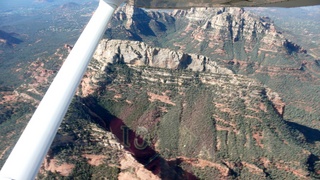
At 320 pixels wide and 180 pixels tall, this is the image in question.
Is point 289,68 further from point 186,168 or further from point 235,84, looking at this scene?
point 186,168

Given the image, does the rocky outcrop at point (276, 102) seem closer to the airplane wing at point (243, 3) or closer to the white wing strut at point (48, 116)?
the airplane wing at point (243, 3)

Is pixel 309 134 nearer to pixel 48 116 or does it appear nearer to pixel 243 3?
pixel 243 3

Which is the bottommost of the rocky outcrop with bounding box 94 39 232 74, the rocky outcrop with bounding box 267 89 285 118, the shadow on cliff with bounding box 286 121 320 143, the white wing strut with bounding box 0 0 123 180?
the shadow on cliff with bounding box 286 121 320 143

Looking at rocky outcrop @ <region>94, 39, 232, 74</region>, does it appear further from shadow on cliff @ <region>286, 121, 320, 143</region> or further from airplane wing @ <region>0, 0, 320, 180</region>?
airplane wing @ <region>0, 0, 320, 180</region>

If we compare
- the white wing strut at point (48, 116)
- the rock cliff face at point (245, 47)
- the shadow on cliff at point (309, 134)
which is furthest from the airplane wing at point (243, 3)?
the rock cliff face at point (245, 47)

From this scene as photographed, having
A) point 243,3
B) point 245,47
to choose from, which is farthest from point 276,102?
point 245,47

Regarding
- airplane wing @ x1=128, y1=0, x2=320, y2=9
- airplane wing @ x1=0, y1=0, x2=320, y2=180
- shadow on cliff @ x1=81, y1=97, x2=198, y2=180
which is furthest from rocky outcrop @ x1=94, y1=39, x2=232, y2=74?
airplane wing @ x1=0, y1=0, x2=320, y2=180
